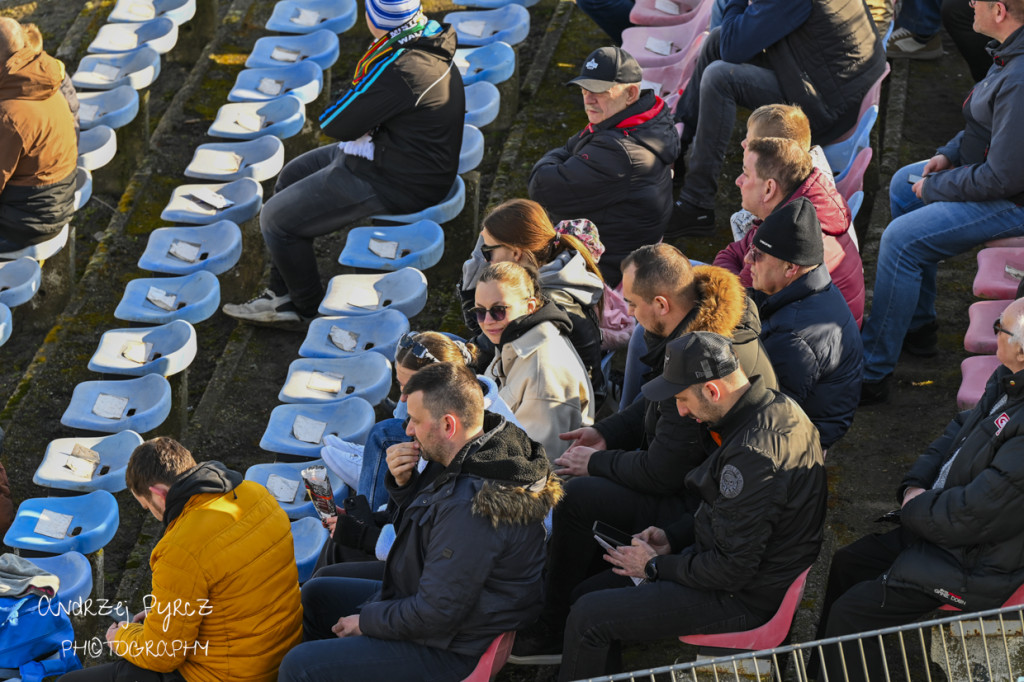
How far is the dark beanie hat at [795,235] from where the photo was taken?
4.36 meters

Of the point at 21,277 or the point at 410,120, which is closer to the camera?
the point at 410,120

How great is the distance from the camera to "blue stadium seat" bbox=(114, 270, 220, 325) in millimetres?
5844

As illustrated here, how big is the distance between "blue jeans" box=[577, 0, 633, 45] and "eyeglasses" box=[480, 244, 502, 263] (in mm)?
3405

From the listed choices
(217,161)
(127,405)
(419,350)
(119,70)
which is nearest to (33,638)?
(127,405)

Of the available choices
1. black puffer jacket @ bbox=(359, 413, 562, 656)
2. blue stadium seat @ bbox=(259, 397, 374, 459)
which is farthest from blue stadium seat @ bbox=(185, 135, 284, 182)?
black puffer jacket @ bbox=(359, 413, 562, 656)

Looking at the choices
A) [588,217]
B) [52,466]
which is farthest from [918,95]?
[52,466]

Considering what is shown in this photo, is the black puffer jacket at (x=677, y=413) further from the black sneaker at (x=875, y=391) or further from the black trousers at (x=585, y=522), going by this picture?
the black sneaker at (x=875, y=391)

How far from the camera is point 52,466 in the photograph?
5117 millimetres

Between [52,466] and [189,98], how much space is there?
3841 mm

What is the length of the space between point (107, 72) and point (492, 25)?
2487mm

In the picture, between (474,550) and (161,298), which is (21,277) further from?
(474,550)

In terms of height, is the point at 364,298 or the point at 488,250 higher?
the point at 488,250

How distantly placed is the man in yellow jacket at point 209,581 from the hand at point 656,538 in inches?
44.7

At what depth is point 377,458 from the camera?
172 inches
